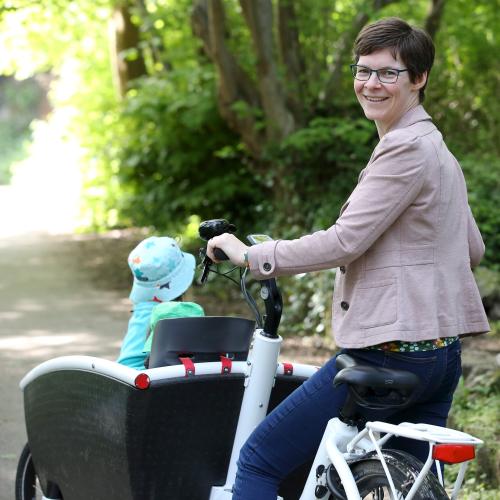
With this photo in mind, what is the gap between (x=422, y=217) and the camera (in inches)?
107

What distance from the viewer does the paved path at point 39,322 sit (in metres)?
6.08

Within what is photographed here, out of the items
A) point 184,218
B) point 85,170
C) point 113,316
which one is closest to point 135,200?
point 184,218

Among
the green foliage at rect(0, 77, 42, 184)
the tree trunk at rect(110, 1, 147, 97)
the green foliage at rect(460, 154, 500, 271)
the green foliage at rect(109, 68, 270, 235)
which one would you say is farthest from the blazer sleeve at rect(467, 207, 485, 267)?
the green foliage at rect(0, 77, 42, 184)

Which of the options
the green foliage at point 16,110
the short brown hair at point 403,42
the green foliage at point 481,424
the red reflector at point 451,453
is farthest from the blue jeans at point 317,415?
the green foliage at point 16,110

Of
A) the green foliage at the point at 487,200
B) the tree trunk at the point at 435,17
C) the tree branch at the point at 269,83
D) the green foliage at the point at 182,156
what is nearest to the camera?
the green foliage at the point at 487,200

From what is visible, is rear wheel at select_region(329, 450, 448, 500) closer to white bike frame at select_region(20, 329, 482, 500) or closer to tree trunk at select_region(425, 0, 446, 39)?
white bike frame at select_region(20, 329, 482, 500)

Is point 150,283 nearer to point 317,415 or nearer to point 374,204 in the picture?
point 317,415

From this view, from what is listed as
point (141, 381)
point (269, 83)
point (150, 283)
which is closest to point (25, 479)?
point (150, 283)

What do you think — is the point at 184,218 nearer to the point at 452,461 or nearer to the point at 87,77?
the point at 87,77

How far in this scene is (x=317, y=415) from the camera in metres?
2.90

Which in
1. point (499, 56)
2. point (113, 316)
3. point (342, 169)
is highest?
point (499, 56)

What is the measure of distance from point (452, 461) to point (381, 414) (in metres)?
0.38

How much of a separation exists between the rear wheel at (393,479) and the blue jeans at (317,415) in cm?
14

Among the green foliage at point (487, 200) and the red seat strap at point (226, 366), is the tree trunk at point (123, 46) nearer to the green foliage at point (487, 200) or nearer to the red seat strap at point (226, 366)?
the green foliage at point (487, 200)
